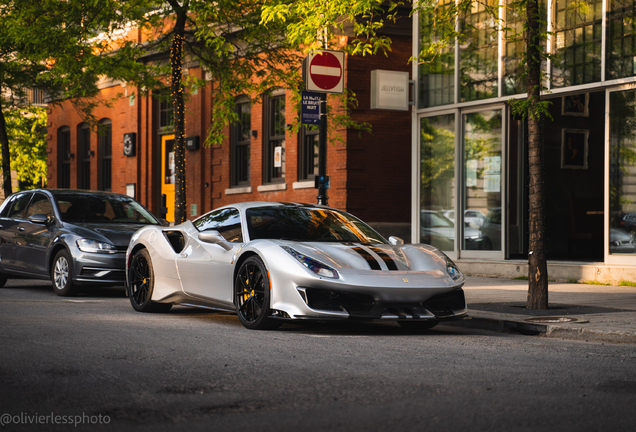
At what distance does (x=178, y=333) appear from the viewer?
7.86 meters

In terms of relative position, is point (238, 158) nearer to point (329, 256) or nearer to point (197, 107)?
point (197, 107)

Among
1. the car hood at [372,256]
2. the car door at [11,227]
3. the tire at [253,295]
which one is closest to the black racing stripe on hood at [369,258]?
the car hood at [372,256]

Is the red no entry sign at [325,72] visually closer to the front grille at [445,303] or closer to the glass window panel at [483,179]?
the glass window panel at [483,179]

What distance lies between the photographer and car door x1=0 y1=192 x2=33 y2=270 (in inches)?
517

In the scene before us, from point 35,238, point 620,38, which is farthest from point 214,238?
point 620,38

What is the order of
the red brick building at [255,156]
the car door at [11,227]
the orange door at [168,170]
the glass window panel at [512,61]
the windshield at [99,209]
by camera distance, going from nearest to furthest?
1. the windshield at [99,209]
2. the car door at [11,227]
3. the glass window panel at [512,61]
4. the red brick building at [255,156]
5. the orange door at [168,170]

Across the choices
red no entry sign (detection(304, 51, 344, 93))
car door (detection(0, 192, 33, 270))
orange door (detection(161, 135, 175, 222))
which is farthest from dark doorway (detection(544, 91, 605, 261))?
orange door (detection(161, 135, 175, 222))

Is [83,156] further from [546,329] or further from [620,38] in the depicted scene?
[546,329]

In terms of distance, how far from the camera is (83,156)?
104ft

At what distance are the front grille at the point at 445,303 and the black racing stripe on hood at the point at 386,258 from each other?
0.46 meters

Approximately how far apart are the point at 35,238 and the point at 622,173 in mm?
9403

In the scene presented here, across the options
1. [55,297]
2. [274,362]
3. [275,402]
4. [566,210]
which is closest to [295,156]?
[566,210]

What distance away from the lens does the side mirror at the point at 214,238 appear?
343 inches

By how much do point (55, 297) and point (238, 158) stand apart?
40.6 feet
